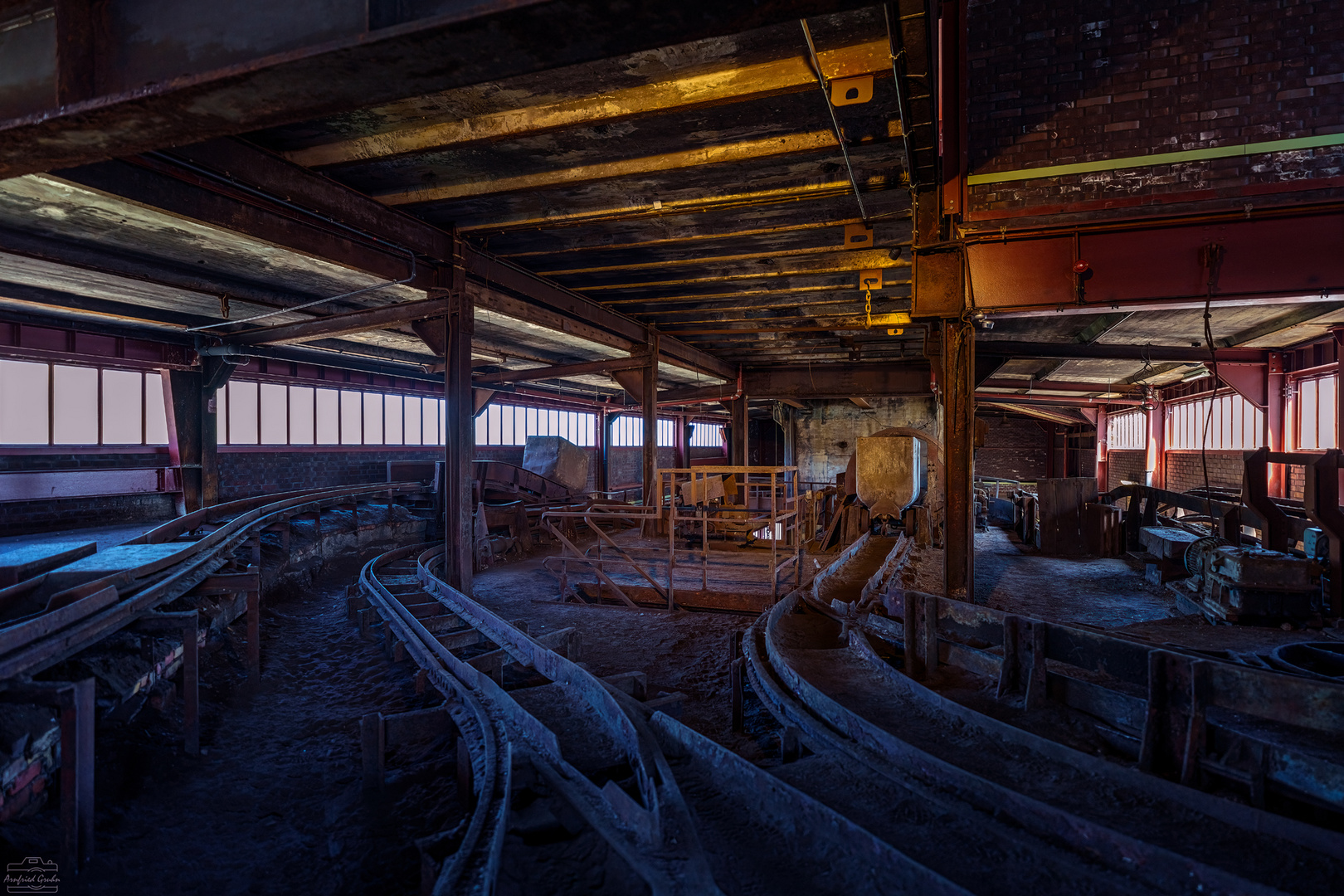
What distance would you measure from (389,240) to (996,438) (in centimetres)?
2709

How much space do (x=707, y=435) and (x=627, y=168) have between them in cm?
3424

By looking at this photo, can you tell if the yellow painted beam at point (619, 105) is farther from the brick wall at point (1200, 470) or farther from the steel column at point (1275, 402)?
the brick wall at point (1200, 470)

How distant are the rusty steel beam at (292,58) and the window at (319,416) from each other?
11.6 meters

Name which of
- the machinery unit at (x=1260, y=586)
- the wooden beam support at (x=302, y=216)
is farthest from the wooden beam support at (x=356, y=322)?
the machinery unit at (x=1260, y=586)

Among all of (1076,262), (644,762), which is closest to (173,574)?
(644,762)

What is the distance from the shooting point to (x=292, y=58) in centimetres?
227

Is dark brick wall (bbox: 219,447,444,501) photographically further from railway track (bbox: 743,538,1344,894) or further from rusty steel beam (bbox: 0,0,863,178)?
railway track (bbox: 743,538,1344,894)

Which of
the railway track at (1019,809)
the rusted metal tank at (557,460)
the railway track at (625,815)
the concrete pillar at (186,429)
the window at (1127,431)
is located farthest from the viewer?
the window at (1127,431)

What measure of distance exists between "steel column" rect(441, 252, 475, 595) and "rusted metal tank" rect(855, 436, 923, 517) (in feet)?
30.6

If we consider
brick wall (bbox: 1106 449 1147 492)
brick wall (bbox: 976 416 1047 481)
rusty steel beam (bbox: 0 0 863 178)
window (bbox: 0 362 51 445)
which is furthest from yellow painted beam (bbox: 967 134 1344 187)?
brick wall (bbox: 976 416 1047 481)

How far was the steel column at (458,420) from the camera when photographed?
291 inches

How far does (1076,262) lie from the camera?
539 centimetres

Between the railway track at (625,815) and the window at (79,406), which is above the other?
the window at (79,406)

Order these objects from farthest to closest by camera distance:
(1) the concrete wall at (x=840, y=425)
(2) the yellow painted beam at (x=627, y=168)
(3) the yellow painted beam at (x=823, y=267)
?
(1) the concrete wall at (x=840, y=425), (3) the yellow painted beam at (x=823, y=267), (2) the yellow painted beam at (x=627, y=168)
